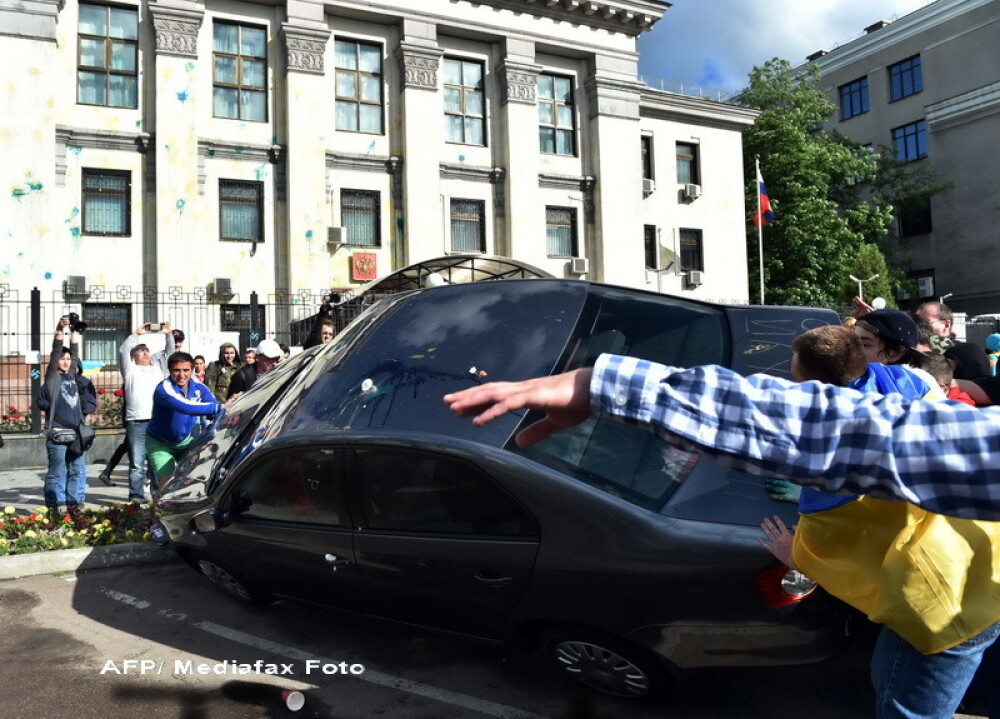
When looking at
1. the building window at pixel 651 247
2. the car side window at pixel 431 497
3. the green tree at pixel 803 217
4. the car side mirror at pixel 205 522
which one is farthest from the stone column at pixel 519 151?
the car side window at pixel 431 497

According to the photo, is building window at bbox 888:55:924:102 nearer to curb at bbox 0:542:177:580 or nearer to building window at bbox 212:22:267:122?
building window at bbox 212:22:267:122

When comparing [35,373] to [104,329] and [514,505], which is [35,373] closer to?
[104,329]

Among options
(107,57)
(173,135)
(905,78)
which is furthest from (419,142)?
(905,78)

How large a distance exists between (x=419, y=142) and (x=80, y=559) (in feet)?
55.7

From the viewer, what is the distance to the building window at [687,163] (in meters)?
26.8

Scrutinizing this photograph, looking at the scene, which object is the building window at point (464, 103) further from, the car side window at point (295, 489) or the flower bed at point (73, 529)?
the car side window at point (295, 489)

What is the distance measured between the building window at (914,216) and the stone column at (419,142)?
25630 millimetres

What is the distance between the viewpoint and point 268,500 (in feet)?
13.9

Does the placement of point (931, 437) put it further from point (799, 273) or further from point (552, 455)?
point (799, 273)

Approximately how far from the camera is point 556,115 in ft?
77.8

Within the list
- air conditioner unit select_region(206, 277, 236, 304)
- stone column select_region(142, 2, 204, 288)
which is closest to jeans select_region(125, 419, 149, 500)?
air conditioner unit select_region(206, 277, 236, 304)

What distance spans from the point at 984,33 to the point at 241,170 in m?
32.6

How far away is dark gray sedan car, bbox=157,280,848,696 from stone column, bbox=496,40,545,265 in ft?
59.5

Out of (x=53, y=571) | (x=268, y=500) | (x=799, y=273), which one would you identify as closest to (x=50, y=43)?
(x=53, y=571)
